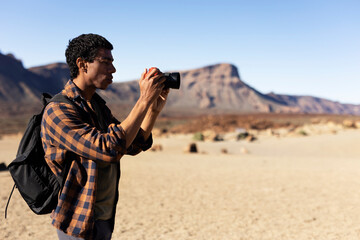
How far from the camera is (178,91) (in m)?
132

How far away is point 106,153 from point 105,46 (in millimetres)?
598

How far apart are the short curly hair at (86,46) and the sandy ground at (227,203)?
377 cm

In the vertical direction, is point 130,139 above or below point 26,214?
above

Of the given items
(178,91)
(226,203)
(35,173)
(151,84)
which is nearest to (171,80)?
(151,84)

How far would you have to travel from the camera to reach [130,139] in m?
1.66

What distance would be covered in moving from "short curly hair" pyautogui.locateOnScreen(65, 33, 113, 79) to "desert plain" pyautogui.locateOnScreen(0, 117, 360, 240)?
147 inches

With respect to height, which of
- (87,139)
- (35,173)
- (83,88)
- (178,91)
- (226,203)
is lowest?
(226,203)

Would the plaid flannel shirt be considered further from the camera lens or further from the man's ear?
the camera lens

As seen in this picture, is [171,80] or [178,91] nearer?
[171,80]

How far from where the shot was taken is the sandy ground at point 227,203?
5.36 metres

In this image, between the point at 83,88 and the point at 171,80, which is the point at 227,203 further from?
the point at 83,88

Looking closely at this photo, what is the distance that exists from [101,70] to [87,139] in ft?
1.39

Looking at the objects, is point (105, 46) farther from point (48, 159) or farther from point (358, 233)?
point (358, 233)

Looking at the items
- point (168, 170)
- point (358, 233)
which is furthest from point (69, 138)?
point (168, 170)
